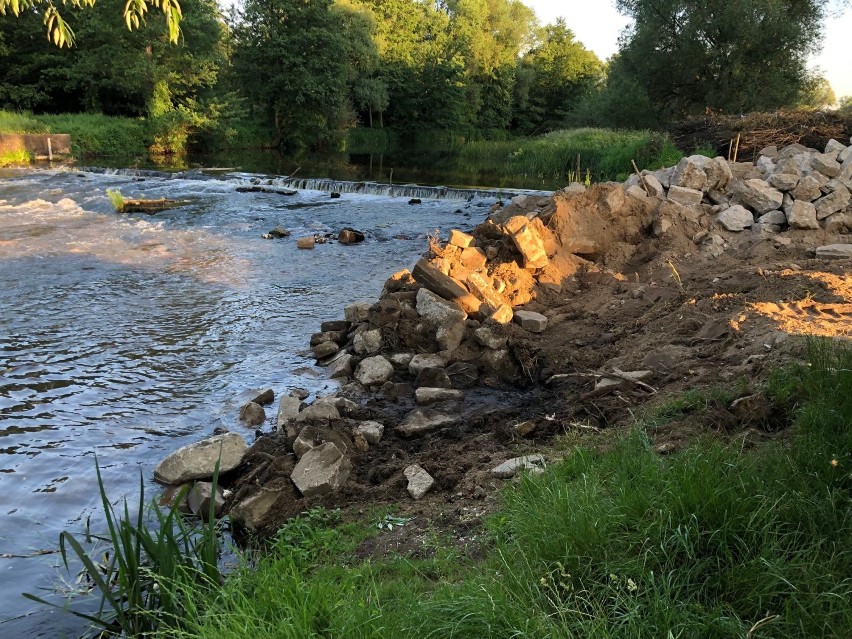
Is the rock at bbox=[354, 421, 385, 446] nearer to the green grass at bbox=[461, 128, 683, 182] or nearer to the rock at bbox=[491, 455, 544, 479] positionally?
the rock at bbox=[491, 455, 544, 479]

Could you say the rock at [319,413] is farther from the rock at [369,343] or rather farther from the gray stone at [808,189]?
the gray stone at [808,189]

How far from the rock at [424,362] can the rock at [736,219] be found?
491cm

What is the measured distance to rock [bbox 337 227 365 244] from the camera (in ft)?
46.9

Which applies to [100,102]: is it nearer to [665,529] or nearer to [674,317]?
[674,317]

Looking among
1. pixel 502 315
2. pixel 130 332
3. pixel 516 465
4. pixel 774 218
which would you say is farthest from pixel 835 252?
pixel 130 332

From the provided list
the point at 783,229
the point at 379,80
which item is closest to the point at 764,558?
the point at 783,229

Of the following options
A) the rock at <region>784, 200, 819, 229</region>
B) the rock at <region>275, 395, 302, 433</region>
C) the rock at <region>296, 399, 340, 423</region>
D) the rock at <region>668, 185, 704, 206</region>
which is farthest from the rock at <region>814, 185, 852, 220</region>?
the rock at <region>275, 395, 302, 433</region>

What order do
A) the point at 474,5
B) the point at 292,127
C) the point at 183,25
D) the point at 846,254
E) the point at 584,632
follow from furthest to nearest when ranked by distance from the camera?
1. the point at 474,5
2. the point at 292,127
3. the point at 183,25
4. the point at 846,254
5. the point at 584,632

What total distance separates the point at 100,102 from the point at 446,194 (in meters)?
26.0

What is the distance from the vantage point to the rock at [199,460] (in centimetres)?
479

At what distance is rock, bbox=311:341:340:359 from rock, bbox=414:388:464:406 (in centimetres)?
171

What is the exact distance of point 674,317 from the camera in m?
6.35

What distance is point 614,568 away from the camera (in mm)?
2607

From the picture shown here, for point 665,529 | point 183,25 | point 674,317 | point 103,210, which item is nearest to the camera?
point 665,529
